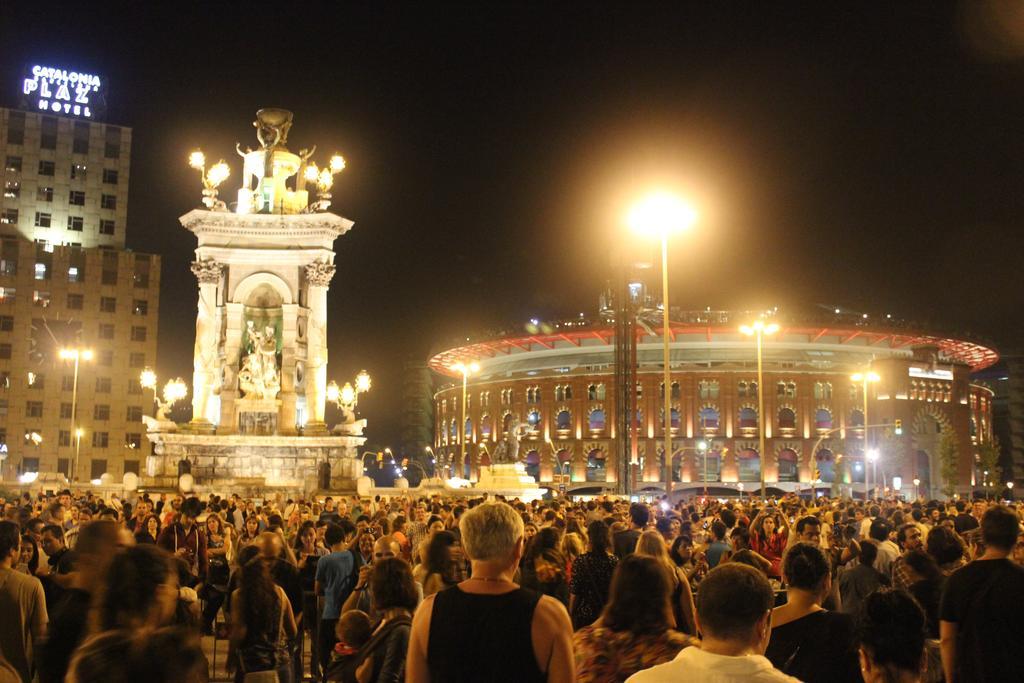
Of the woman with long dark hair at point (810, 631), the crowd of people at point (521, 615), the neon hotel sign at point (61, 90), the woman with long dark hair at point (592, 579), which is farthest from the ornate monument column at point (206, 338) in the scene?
the neon hotel sign at point (61, 90)

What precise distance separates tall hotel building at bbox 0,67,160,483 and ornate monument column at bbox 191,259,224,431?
4209 cm

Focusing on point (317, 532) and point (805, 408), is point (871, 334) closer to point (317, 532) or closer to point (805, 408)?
point (805, 408)

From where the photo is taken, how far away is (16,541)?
7.94 meters

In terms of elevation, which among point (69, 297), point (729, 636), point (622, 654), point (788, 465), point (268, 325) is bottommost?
point (622, 654)

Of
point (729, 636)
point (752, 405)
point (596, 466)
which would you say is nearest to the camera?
point (729, 636)

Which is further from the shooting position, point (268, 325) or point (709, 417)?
point (709, 417)

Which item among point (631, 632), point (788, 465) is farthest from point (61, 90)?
point (631, 632)

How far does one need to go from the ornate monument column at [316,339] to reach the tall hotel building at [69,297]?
44.5m

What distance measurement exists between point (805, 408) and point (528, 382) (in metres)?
30.2

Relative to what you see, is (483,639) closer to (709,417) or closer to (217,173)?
(217,173)

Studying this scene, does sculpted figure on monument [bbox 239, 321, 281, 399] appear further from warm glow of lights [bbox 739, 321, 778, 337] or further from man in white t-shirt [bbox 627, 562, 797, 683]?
man in white t-shirt [bbox 627, 562, 797, 683]

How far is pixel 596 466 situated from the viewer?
4515 inches

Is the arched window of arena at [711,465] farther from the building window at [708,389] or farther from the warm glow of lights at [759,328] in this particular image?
the warm glow of lights at [759,328]

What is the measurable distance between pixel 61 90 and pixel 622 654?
113128mm
